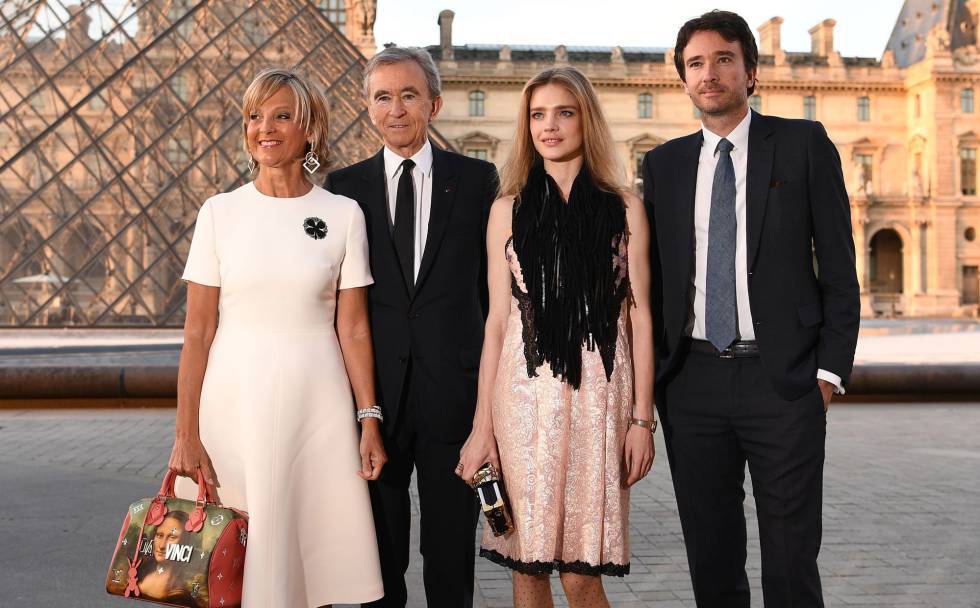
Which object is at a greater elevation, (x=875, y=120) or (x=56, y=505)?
(x=875, y=120)

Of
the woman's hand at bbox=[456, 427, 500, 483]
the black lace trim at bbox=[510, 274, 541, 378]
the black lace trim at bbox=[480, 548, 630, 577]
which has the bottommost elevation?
the black lace trim at bbox=[480, 548, 630, 577]

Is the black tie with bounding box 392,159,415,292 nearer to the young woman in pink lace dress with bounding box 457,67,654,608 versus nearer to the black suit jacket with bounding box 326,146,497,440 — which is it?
the black suit jacket with bounding box 326,146,497,440

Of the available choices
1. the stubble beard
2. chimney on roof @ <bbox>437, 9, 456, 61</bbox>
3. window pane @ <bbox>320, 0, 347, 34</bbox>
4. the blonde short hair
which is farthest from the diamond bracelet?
chimney on roof @ <bbox>437, 9, 456, 61</bbox>

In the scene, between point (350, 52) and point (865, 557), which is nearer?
point (865, 557)

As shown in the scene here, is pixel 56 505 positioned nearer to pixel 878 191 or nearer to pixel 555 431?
pixel 555 431

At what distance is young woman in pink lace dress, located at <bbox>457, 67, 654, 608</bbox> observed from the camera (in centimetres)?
243

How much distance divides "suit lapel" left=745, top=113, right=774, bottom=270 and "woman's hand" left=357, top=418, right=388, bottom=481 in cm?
104

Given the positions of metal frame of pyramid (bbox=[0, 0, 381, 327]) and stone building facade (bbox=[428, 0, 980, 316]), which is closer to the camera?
metal frame of pyramid (bbox=[0, 0, 381, 327])

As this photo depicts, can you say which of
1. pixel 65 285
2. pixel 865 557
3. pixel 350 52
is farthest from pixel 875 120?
pixel 865 557

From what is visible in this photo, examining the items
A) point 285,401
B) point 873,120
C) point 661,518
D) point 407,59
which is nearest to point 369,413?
point 285,401

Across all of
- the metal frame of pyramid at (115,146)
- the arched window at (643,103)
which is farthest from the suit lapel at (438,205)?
the arched window at (643,103)

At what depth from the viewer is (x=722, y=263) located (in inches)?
101

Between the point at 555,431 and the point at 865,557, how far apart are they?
2.23m

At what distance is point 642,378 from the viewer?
97.2 inches
